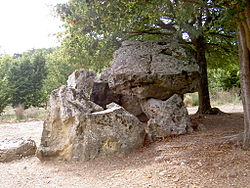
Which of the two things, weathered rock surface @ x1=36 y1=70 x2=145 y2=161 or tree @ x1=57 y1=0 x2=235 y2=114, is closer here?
weathered rock surface @ x1=36 y1=70 x2=145 y2=161

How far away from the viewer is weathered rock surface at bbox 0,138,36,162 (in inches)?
210

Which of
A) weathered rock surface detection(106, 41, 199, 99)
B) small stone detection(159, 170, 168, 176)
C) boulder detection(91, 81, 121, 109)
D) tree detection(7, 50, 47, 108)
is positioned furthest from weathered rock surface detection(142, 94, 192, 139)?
tree detection(7, 50, 47, 108)

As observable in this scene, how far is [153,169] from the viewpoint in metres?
3.78

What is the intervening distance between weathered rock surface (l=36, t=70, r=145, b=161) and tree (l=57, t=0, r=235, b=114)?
6.95 ft

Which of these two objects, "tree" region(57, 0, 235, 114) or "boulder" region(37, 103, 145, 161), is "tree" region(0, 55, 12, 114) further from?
"boulder" region(37, 103, 145, 161)

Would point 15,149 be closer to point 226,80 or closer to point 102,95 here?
point 102,95

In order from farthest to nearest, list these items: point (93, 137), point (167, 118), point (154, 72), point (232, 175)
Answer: point (154, 72)
point (167, 118)
point (93, 137)
point (232, 175)

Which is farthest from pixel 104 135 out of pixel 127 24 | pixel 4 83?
pixel 4 83

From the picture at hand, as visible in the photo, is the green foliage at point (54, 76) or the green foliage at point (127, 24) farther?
the green foliage at point (54, 76)

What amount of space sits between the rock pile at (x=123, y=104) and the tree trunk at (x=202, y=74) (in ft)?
7.00

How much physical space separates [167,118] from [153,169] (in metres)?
2.38

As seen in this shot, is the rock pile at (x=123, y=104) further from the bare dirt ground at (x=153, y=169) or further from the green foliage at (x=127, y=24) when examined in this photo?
the green foliage at (x=127, y=24)

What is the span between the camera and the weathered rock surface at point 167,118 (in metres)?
5.87

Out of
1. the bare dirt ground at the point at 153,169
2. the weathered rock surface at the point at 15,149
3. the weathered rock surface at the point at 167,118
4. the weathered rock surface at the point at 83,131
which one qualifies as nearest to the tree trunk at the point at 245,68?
the bare dirt ground at the point at 153,169
